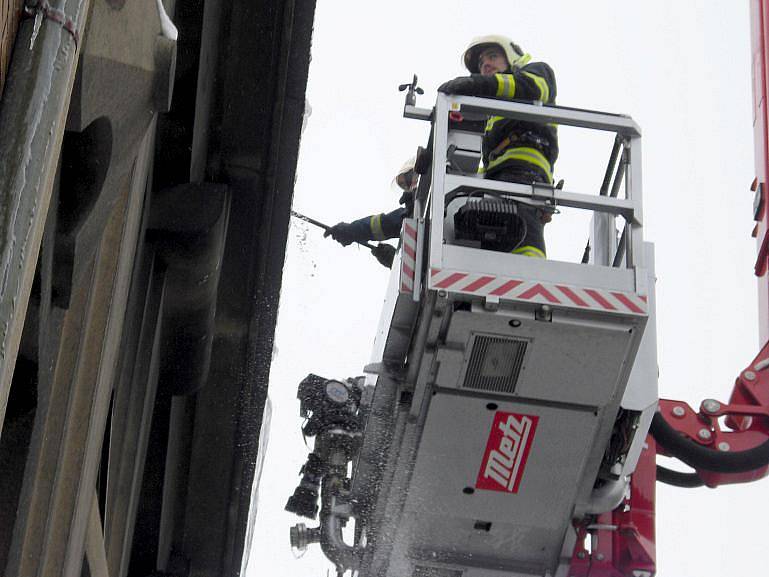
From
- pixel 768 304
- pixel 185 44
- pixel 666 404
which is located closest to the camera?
pixel 185 44

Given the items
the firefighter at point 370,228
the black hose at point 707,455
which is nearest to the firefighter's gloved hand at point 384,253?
the firefighter at point 370,228

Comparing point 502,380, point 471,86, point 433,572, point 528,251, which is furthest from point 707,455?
point 471,86

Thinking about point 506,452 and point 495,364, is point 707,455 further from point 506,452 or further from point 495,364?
point 495,364

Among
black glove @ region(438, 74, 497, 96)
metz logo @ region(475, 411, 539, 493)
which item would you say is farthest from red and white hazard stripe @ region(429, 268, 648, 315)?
black glove @ region(438, 74, 497, 96)

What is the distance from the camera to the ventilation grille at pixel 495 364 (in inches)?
211

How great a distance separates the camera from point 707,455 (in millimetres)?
6777

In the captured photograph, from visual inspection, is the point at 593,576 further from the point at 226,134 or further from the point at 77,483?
the point at 77,483

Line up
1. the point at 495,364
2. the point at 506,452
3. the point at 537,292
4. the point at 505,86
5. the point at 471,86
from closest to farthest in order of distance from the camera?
the point at 537,292
the point at 495,364
the point at 506,452
the point at 471,86
the point at 505,86

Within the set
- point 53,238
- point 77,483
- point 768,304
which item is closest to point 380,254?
point 768,304

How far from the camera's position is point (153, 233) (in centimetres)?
476

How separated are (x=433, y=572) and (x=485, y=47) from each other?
2988mm

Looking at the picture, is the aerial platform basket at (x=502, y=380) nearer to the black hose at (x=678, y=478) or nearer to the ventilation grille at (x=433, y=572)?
the ventilation grille at (x=433, y=572)

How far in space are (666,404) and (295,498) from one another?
2262 millimetres

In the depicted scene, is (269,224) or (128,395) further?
(269,224)
